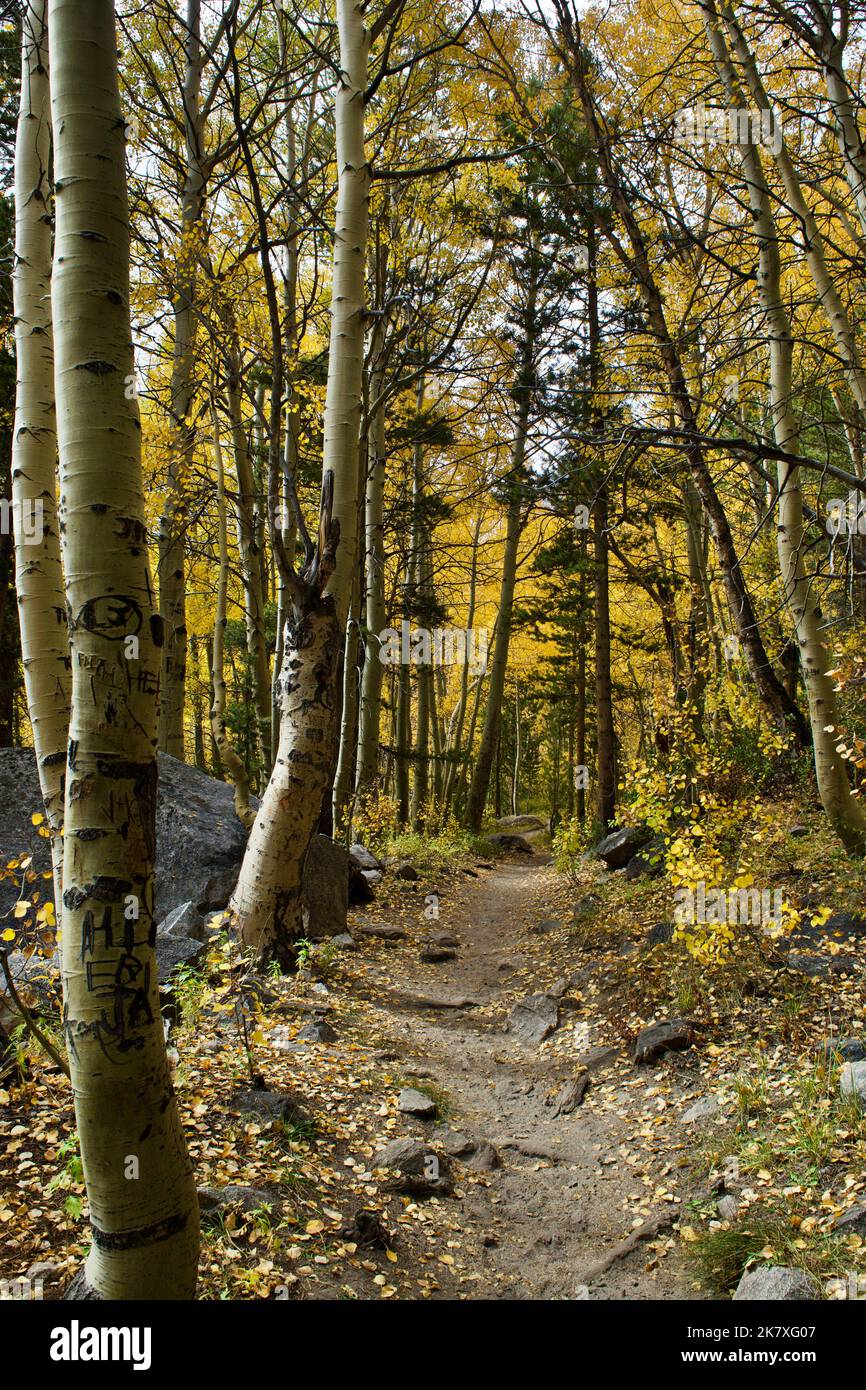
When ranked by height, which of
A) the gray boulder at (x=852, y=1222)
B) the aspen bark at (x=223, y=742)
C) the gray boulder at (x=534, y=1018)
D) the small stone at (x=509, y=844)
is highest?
the aspen bark at (x=223, y=742)

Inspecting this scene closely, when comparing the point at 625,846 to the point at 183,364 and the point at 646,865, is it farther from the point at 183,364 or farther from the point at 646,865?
the point at 183,364

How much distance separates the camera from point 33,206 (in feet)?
11.2

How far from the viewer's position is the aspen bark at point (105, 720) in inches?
72.4

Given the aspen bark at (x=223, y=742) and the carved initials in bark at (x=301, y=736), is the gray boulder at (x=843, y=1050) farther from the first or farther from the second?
the aspen bark at (x=223, y=742)

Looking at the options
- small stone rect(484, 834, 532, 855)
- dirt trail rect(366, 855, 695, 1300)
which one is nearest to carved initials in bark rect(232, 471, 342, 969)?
dirt trail rect(366, 855, 695, 1300)

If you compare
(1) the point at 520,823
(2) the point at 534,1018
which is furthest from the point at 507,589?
(1) the point at 520,823

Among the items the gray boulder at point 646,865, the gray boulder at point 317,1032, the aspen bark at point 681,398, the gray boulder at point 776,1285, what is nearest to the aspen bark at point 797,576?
the aspen bark at point 681,398

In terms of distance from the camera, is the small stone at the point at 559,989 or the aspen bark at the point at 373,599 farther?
the aspen bark at the point at 373,599

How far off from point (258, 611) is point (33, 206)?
4.99m

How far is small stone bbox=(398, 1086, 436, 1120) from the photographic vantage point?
407 cm

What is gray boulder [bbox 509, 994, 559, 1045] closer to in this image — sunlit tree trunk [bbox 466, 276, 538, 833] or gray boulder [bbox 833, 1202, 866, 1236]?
gray boulder [bbox 833, 1202, 866, 1236]

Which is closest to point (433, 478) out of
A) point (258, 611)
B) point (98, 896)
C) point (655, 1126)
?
point (258, 611)

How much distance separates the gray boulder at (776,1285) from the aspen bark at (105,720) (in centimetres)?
189

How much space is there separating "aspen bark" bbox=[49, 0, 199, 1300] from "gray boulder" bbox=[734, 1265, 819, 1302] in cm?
189
